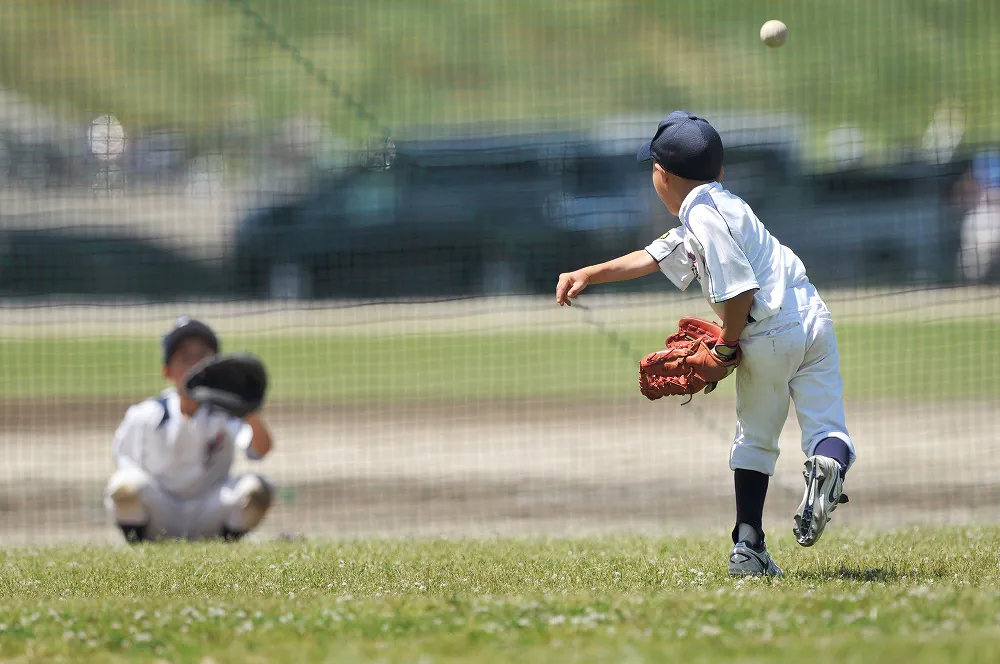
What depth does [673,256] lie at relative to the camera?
5.00 m

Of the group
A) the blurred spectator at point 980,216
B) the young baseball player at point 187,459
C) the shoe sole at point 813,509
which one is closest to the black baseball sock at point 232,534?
the young baseball player at point 187,459

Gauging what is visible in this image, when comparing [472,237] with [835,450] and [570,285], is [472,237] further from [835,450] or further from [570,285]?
[835,450]

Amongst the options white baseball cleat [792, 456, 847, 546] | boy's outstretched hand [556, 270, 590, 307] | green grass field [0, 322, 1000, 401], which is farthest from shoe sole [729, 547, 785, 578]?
green grass field [0, 322, 1000, 401]

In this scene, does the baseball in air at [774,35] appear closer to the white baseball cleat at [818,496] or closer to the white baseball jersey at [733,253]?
the white baseball jersey at [733,253]

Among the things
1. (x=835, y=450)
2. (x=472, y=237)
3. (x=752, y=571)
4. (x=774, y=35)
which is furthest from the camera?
(x=472, y=237)

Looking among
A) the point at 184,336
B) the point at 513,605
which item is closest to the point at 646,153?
the point at 513,605

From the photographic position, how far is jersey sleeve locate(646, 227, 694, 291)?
4.97 metres

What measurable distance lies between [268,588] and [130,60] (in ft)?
92.9

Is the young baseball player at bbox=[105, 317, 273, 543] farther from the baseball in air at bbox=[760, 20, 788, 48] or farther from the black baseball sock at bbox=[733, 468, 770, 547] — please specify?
the baseball in air at bbox=[760, 20, 788, 48]

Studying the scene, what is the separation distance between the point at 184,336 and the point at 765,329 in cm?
362

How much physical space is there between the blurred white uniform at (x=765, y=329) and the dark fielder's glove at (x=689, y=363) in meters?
0.10

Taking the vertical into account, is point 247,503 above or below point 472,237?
below

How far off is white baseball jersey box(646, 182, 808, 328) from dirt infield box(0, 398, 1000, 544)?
98.8 inches

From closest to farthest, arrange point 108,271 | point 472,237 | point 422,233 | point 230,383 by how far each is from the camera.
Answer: point 230,383, point 108,271, point 472,237, point 422,233
